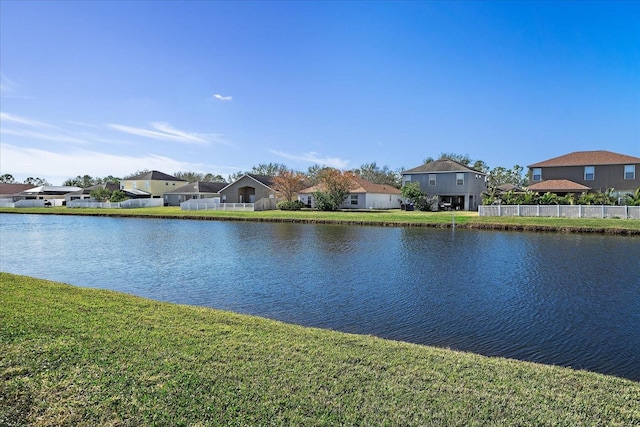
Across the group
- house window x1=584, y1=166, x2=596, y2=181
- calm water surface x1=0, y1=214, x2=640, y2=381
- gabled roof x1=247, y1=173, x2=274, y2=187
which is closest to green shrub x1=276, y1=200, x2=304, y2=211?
gabled roof x1=247, y1=173, x2=274, y2=187

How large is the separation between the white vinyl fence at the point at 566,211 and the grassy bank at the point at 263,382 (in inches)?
1242

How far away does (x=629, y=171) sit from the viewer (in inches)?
1565

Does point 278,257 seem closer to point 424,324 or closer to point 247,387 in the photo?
point 424,324

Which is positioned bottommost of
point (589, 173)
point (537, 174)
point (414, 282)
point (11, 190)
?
point (414, 282)

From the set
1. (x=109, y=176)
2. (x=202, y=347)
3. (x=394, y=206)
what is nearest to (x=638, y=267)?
(x=202, y=347)

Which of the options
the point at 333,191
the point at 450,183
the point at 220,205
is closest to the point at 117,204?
the point at 220,205

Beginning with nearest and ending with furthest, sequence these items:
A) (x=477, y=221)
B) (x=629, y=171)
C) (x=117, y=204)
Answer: (x=477, y=221) < (x=629, y=171) < (x=117, y=204)

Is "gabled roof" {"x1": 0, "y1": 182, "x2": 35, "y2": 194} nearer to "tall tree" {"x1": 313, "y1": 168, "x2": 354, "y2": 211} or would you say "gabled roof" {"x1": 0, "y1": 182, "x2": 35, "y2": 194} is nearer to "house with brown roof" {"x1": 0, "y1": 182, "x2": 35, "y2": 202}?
"house with brown roof" {"x1": 0, "y1": 182, "x2": 35, "y2": 202}

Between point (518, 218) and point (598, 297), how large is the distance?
75.3 feet

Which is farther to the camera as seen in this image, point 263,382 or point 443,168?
point 443,168

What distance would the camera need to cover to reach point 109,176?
125938 millimetres

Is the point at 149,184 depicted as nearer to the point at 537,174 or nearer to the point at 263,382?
the point at 537,174

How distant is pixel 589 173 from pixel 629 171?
3187 millimetres

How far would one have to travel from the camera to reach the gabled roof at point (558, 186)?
40.1m
